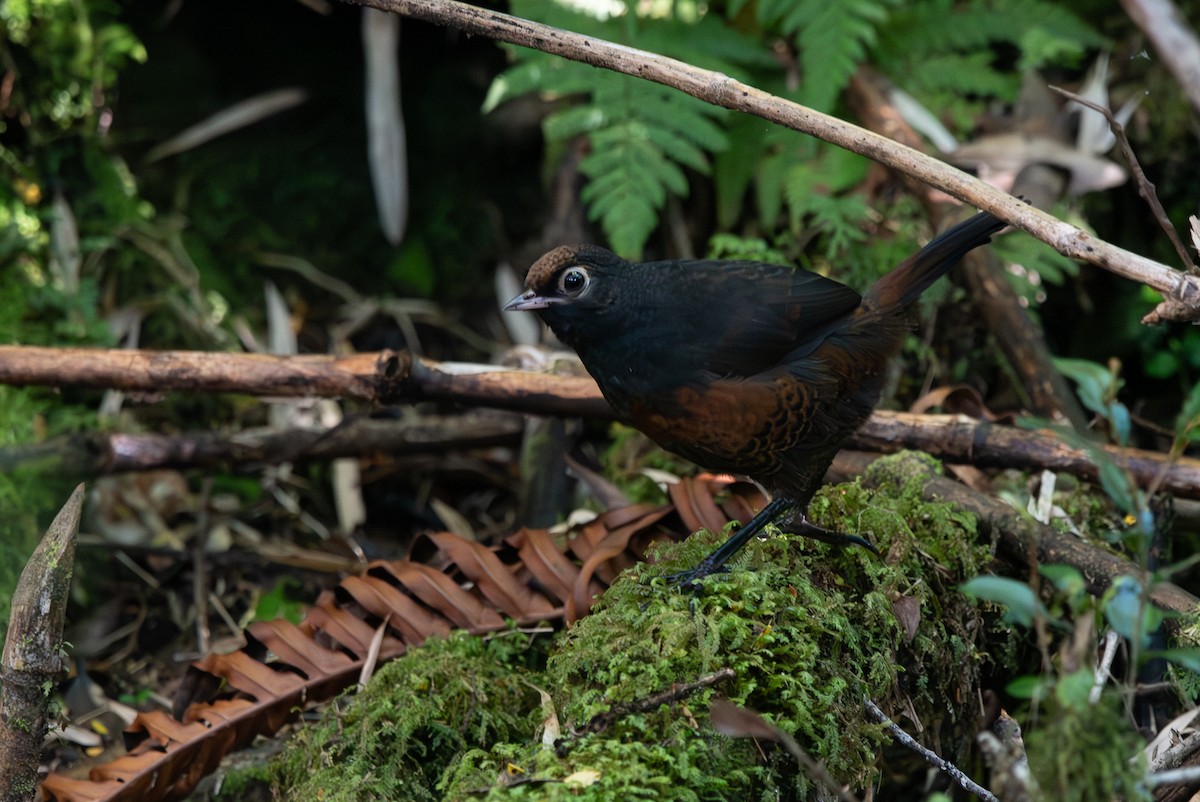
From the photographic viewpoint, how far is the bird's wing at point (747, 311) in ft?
10.2

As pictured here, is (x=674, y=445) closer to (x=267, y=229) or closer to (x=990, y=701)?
(x=990, y=701)

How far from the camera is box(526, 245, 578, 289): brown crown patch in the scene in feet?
10.2

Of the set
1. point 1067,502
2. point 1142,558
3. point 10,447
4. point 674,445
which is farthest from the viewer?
point 10,447

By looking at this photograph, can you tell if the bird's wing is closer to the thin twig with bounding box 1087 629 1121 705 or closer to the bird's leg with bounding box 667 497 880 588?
the bird's leg with bounding box 667 497 880 588

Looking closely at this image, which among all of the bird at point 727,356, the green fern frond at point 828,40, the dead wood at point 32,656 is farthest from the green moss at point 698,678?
the green fern frond at point 828,40

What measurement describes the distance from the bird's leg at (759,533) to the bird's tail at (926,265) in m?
0.79

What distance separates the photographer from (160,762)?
111 inches

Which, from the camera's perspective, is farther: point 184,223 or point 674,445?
point 184,223

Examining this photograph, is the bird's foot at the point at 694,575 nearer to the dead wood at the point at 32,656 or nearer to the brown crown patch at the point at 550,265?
the brown crown patch at the point at 550,265

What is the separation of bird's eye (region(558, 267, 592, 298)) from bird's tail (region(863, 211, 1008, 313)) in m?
0.95

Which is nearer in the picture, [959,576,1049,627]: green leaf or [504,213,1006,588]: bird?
[959,576,1049,627]: green leaf

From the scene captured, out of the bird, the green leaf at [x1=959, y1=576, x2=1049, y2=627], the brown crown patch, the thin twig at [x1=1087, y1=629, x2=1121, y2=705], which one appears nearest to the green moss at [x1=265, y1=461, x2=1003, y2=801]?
the bird

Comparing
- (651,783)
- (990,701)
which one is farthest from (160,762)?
(990,701)

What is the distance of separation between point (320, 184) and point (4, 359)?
8.08ft
